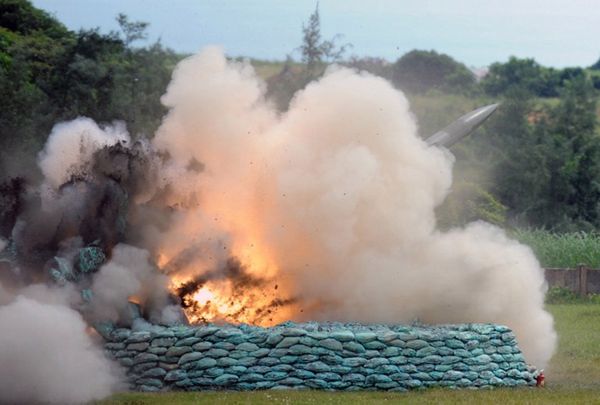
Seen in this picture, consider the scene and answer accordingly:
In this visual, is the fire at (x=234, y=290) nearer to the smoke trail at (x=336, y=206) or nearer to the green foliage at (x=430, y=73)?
the smoke trail at (x=336, y=206)

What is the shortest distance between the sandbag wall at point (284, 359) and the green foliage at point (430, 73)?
71.1m

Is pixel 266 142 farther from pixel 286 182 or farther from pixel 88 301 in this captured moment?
pixel 88 301

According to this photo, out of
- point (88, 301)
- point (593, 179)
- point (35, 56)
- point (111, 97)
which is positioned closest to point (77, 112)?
point (111, 97)

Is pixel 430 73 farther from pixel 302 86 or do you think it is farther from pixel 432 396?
pixel 432 396

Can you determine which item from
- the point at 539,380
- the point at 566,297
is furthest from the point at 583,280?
the point at 539,380

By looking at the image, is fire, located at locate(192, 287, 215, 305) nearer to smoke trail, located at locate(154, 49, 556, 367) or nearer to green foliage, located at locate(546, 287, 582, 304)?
smoke trail, located at locate(154, 49, 556, 367)

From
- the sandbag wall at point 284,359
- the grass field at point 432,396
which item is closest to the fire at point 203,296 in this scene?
the sandbag wall at point 284,359

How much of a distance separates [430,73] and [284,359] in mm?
78363

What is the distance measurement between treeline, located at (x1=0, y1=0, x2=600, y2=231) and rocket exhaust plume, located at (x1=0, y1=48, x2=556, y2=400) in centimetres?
947

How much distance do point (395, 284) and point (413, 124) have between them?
140 inches

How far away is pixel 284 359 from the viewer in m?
21.8

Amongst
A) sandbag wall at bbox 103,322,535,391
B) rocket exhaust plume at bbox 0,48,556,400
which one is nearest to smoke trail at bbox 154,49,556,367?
rocket exhaust plume at bbox 0,48,556,400

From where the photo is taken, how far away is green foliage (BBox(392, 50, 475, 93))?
94.4 metres

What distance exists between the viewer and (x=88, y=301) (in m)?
22.8
